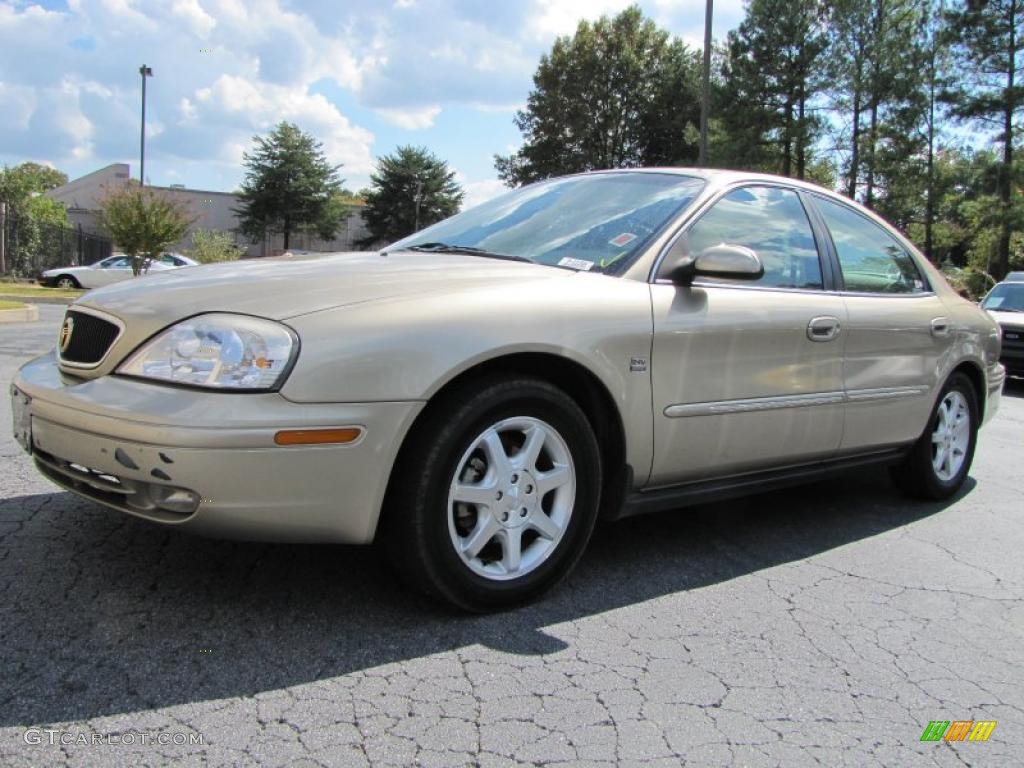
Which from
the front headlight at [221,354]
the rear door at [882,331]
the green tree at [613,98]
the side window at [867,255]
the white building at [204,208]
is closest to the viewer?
the front headlight at [221,354]

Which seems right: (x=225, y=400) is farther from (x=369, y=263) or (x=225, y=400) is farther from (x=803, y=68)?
(x=803, y=68)

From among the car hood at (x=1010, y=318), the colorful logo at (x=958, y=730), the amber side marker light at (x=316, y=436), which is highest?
the car hood at (x=1010, y=318)

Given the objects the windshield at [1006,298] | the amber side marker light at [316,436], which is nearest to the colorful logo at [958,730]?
the amber side marker light at [316,436]

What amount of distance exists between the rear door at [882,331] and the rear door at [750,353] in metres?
0.13

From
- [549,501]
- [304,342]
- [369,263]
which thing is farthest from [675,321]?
[304,342]

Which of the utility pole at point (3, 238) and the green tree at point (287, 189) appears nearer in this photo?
the utility pole at point (3, 238)

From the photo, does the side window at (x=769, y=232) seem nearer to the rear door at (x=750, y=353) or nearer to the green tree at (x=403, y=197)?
the rear door at (x=750, y=353)

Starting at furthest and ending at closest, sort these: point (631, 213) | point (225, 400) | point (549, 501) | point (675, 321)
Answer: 1. point (631, 213)
2. point (675, 321)
3. point (549, 501)
4. point (225, 400)

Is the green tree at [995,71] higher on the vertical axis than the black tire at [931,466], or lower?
higher

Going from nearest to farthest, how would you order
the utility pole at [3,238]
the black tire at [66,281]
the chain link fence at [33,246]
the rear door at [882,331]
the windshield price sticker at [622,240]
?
the windshield price sticker at [622,240], the rear door at [882,331], the black tire at [66,281], the utility pole at [3,238], the chain link fence at [33,246]

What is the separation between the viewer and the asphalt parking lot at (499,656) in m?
2.01

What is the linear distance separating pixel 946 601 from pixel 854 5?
30698 mm

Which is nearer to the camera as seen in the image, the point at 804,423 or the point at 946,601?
the point at 946,601

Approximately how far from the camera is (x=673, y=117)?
44.3 metres
